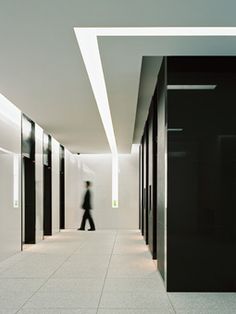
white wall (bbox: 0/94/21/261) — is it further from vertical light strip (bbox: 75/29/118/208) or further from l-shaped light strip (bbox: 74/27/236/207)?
l-shaped light strip (bbox: 74/27/236/207)

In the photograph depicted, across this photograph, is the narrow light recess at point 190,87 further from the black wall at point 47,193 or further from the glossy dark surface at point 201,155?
the black wall at point 47,193

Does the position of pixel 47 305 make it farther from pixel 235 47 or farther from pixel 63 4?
pixel 235 47

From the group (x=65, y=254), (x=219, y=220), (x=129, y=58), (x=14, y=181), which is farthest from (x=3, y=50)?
(x=65, y=254)

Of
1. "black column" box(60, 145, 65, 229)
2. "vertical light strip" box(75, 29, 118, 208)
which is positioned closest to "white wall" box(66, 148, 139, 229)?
"black column" box(60, 145, 65, 229)

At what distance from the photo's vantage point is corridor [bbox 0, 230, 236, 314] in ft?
23.2

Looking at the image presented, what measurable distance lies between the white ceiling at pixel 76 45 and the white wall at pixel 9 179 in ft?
2.10

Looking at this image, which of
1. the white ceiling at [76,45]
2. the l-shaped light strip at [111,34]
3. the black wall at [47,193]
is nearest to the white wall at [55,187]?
the black wall at [47,193]

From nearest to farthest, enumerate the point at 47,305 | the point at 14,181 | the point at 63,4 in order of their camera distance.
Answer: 1. the point at 63,4
2. the point at 47,305
3. the point at 14,181

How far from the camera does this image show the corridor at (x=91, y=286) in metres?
7.07

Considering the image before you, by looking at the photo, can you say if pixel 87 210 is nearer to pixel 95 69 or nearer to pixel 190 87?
pixel 95 69

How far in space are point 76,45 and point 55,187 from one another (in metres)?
13.4

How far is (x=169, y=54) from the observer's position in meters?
7.71

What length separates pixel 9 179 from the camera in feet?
40.2

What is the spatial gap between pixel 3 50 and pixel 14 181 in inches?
236
